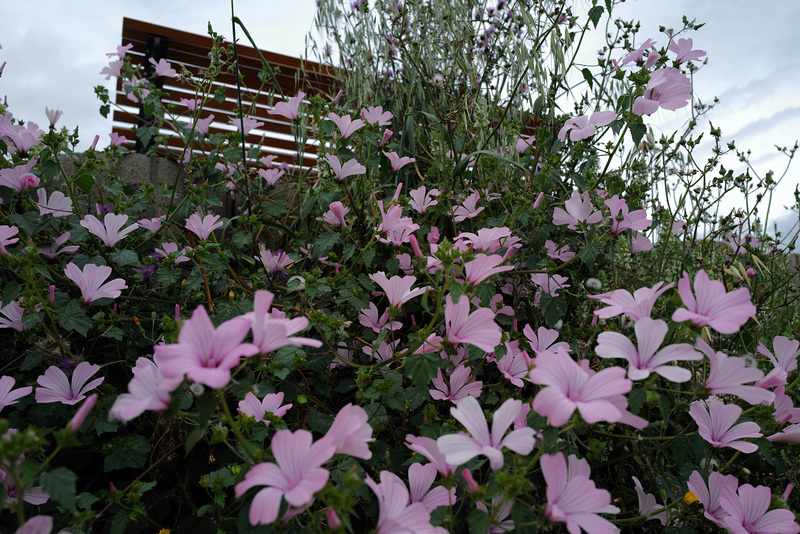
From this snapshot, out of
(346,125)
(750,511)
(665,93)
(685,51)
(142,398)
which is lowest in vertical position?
(750,511)

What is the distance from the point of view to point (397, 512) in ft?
2.28

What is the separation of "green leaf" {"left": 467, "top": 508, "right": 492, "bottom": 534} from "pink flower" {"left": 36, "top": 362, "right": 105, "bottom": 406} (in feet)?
2.67

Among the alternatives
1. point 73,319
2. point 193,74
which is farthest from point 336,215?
point 193,74

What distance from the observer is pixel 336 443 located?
1.98 feet

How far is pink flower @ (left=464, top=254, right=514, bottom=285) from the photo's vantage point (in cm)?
87

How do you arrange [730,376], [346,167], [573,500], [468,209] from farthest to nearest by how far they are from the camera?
[468,209]
[346,167]
[730,376]
[573,500]

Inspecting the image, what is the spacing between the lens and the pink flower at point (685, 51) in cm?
133

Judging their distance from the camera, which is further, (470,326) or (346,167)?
(346,167)

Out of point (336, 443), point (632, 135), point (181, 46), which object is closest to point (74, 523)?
point (336, 443)

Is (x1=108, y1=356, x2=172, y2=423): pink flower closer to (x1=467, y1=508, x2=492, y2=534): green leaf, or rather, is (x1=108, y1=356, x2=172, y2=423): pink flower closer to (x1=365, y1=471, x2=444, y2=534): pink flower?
(x1=365, y1=471, x2=444, y2=534): pink flower

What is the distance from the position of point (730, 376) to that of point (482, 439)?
0.43m

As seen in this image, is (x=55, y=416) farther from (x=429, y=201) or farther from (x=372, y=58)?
(x=372, y=58)

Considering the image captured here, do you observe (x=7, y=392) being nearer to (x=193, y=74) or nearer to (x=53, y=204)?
(x=53, y=204)

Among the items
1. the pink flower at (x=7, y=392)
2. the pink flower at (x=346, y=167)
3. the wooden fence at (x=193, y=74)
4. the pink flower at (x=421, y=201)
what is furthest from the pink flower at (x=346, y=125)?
the wooden fence at (x=193, y=74)
